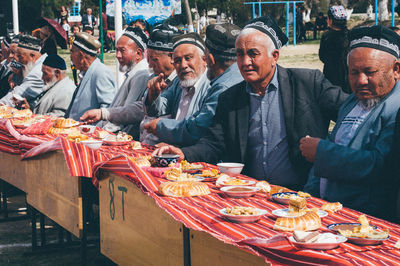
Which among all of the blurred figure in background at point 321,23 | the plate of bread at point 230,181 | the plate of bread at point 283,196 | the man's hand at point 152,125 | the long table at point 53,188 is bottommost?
the long table at point 53,188

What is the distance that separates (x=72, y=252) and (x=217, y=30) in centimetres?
245

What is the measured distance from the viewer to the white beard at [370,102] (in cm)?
295

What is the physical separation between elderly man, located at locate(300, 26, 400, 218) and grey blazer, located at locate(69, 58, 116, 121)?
4021 millimetres

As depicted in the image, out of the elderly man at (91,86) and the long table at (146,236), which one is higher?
the elderly man at (91,86)

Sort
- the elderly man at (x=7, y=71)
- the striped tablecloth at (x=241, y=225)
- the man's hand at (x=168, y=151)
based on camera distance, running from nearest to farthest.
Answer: the striped tablecloth at (x=241, y=225) < the man's hand at (x=168, y=151) < the elderly man at (x=7, y=71)

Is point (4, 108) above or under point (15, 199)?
Answer: above

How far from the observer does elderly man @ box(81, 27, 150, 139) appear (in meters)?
5.71

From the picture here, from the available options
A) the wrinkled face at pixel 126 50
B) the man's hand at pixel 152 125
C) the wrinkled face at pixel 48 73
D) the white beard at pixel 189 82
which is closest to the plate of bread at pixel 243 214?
the man's hand at pixel 152 125

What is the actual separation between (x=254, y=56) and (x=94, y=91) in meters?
3.46

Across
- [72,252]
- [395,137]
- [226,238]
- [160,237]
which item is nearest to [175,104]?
[72,252]

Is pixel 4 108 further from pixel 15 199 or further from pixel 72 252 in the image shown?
pixel 72 252

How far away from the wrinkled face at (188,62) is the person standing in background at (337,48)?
5.80 ft

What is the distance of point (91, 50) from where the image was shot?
22.5 ft

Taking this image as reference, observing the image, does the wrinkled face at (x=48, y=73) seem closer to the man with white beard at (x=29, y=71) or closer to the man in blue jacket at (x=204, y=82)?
the man with white beard at (x=29, y=71)
